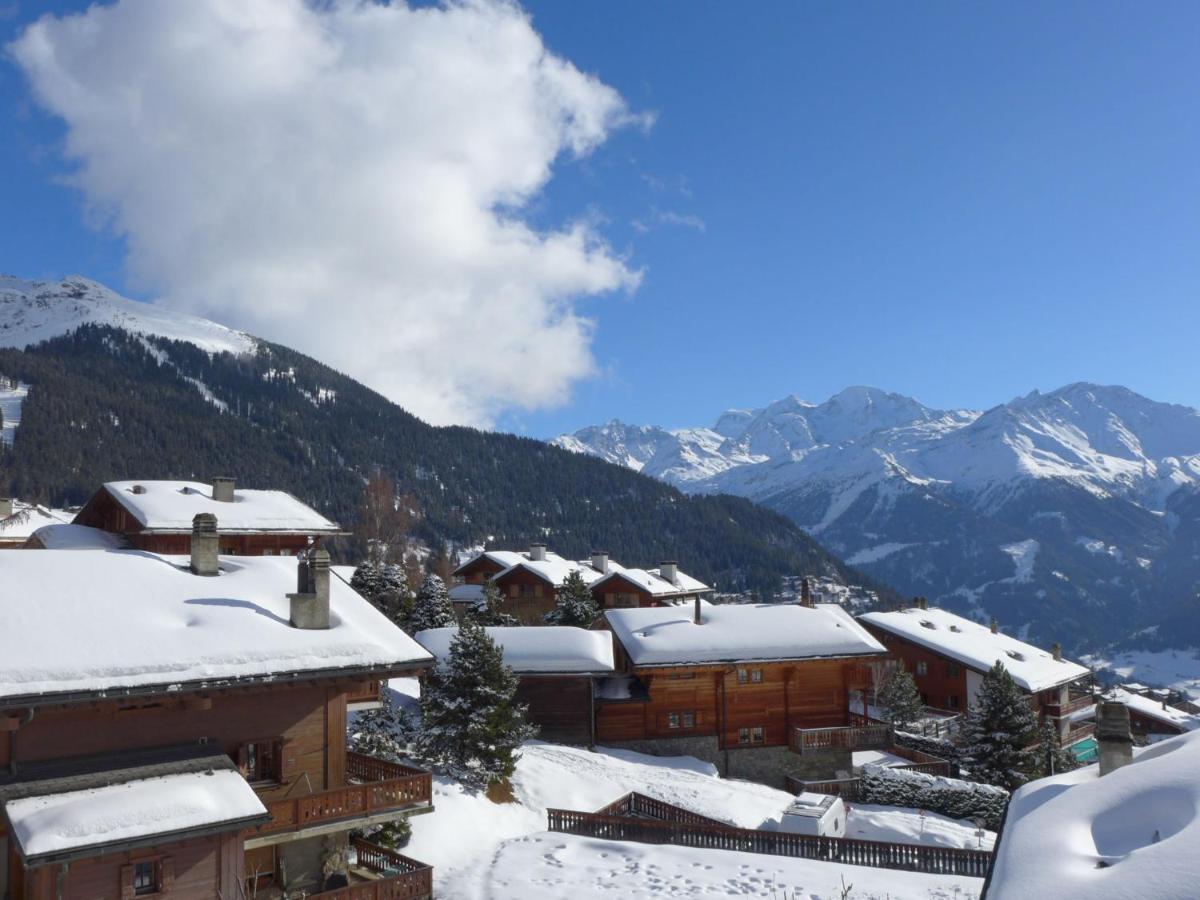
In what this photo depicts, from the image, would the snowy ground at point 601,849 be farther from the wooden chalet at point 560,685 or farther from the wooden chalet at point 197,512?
the wooden chalet at point 197,512

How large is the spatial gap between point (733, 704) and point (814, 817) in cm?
1254

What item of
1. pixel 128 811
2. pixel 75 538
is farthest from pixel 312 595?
pixel 75 538

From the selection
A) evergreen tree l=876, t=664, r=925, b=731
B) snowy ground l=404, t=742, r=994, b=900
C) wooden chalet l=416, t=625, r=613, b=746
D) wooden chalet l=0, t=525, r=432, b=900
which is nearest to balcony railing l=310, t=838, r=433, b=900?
wooden chalet l=0, t=525, r=432, b=900

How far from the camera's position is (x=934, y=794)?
113ft

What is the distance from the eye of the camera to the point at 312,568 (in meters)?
19.4

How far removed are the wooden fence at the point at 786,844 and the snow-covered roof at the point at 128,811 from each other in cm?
1135

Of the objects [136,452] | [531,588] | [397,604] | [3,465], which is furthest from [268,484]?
[397,604]

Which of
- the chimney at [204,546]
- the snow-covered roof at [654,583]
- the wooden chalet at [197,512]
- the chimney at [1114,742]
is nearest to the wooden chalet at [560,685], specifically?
the wooden chalet at [197,512]

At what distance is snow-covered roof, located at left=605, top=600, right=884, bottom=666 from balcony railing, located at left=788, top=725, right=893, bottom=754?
3.16m

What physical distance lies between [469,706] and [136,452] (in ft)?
539

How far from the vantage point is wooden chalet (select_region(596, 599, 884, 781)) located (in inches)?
1490

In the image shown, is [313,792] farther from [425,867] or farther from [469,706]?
[469,706]

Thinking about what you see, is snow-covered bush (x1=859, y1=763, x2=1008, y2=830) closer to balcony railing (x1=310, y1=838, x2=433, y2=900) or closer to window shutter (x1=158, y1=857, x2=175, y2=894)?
balcony railing (x1=310, y1=838, x2=433, y2=900)

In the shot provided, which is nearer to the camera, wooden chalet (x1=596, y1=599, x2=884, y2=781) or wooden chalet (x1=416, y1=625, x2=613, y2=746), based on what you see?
wooden chalet (x1=416, y1=625, x2=613, y2=746)
